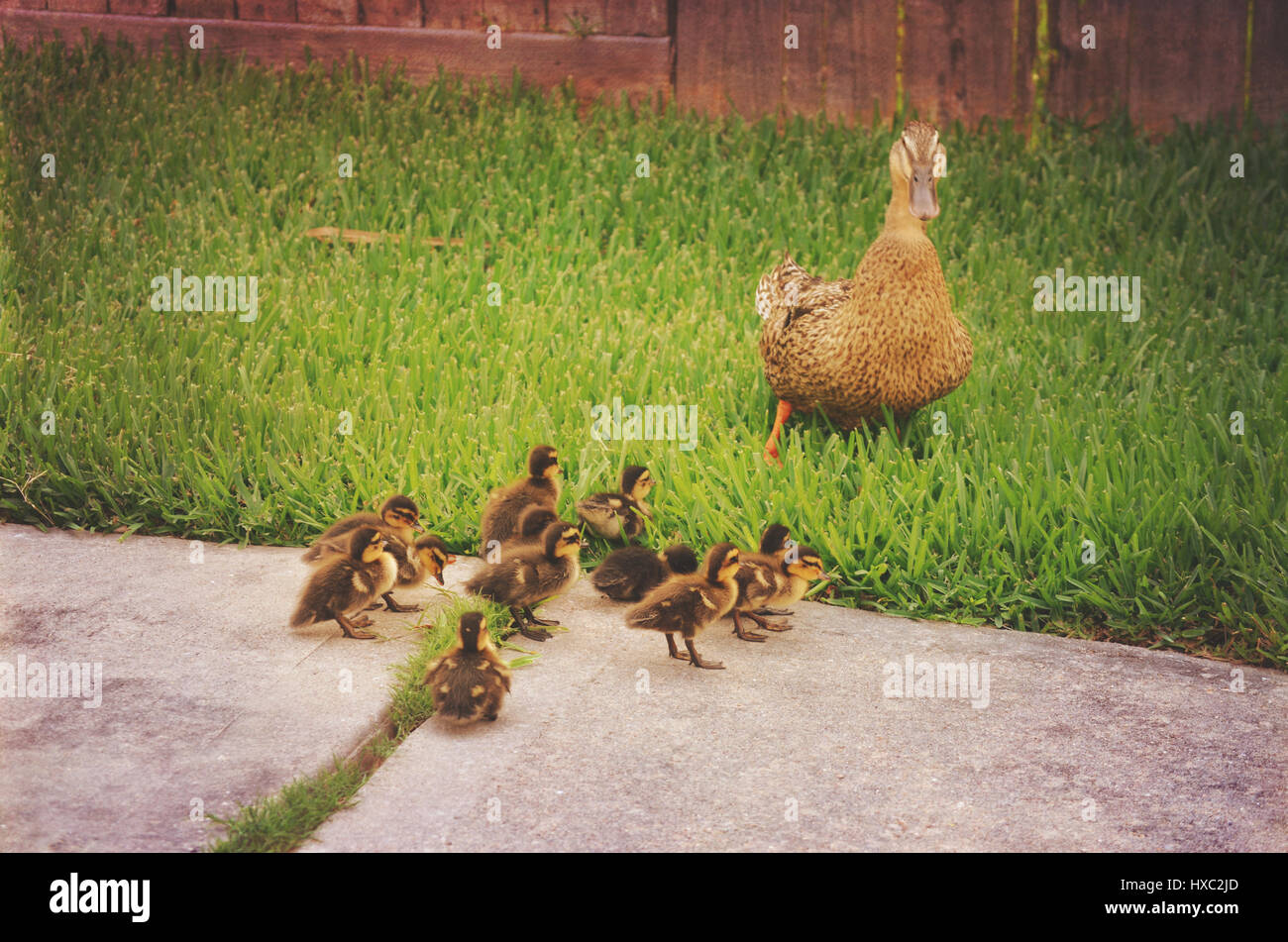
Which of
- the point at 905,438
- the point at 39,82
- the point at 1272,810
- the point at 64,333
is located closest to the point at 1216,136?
the point at 905,438

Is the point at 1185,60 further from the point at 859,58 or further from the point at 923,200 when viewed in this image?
A: the point at 923,200

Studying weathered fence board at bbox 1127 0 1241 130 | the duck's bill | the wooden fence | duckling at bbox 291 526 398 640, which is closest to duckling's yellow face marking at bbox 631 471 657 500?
duckling at bbox 291 526 398 640

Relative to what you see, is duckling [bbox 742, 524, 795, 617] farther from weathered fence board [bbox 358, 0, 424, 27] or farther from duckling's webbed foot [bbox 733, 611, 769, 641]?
weathered fence board [bbox 358, 0, 424, 27]

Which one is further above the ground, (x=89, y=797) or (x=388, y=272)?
→ (x=388, y=272)

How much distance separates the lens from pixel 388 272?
7445 mm

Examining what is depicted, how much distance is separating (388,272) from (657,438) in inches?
95.1

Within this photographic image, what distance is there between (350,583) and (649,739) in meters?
1.14

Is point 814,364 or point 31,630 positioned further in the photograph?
point 814,364

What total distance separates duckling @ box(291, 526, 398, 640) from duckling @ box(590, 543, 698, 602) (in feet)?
2.40

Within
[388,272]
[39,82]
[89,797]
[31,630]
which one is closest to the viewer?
[89,797]

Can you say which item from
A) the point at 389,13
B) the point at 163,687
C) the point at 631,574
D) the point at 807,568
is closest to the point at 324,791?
the point at 163,687

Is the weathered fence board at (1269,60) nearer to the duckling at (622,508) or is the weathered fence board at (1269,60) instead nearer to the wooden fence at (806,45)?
the wooden fence at (806,45)

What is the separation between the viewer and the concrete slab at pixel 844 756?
3.36 metres

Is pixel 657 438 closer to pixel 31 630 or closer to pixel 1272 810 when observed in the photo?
pixel 31 630
